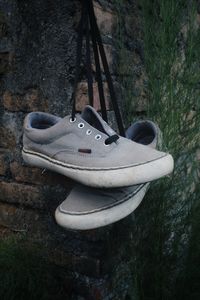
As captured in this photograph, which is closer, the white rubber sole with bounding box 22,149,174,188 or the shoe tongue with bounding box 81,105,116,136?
the white rubber sole with bounding box 22,149,174,188

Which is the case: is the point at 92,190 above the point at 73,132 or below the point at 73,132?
below

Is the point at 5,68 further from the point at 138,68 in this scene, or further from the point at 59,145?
the point at 59,145

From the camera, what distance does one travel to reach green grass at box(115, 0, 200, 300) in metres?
1.46

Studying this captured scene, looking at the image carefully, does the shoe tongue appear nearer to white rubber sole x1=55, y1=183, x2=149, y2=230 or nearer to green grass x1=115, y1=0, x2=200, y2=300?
white rubber sole x1=55, y1=183, x2=149, y2=230

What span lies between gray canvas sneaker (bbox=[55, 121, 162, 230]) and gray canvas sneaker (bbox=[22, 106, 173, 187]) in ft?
0.23

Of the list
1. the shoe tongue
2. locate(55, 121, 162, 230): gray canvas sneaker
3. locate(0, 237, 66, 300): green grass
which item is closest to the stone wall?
locate(0, 237, 66, 300): green grass

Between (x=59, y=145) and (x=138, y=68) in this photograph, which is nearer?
(x=59, y=145)

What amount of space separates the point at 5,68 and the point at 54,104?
0.28 meters

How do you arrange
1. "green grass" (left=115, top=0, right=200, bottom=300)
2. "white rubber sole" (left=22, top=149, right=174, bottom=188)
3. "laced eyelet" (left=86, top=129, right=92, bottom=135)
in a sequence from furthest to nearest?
"green grass" (left=115, top=0, right=200, bottom=300) < "laced eyelet" (left=86, top=129, right=92, bottom=135) < "white rubber sole" (left=22, top=149, right=174, bottom=188)

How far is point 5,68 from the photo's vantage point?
162 centimetres

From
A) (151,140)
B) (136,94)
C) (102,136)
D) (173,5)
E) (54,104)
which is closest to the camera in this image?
(102,136)

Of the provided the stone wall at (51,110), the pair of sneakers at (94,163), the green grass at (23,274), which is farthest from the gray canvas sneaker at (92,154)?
the green grass at (23,274)

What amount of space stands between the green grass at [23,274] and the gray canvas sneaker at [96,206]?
0.54 metres

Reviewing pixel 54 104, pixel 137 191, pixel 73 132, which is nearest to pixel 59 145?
pixel 73 132
